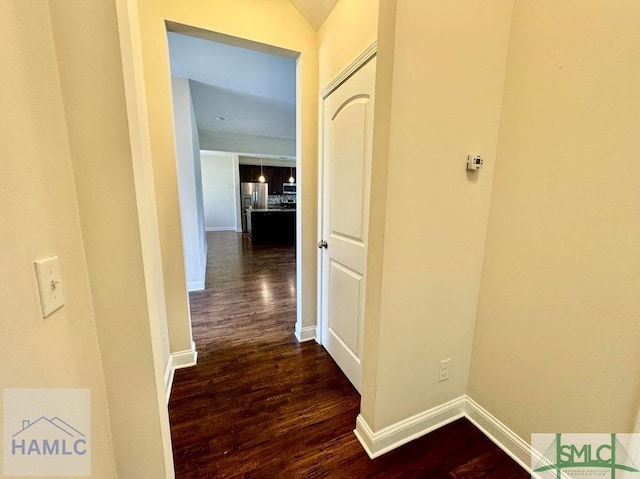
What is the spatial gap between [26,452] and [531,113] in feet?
6.19

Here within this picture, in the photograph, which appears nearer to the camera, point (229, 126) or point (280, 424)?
point (280, 424)

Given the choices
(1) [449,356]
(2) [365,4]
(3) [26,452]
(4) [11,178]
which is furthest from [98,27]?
(1) [449,356]

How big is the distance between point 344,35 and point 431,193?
1.21 meters

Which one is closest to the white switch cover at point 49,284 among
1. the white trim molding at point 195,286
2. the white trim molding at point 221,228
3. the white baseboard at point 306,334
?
the white baseboard at point 306,334

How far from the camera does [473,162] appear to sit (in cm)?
120

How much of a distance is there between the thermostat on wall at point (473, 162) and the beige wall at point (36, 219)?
1451 mm

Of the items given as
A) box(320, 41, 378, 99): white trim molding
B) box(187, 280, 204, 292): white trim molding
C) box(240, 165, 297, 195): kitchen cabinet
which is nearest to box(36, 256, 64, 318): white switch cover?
box(320, 41, 378, 99): white trim molding

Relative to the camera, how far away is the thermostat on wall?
3.94 ft

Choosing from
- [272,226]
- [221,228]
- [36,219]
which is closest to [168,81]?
[36,219]

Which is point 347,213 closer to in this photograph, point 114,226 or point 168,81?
point 114,226

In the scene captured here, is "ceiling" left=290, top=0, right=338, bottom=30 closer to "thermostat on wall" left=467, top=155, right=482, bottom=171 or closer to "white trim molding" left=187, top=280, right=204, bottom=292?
"thermostat on wall" left=467, top=155, right=482, bottom=171

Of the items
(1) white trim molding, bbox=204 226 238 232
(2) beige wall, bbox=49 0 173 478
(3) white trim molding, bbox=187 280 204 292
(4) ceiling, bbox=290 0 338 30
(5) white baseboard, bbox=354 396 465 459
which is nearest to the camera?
(2) beige wall, bbox=49 0 173 478

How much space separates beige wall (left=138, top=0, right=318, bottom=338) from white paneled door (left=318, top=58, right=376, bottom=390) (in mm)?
173

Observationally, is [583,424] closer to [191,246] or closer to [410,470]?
[410,470]
